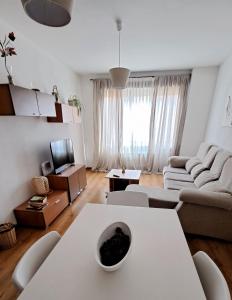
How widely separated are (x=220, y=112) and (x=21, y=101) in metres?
3.46

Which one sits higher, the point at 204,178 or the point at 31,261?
the point at 31,261

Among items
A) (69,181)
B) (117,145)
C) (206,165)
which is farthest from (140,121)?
(69,181)

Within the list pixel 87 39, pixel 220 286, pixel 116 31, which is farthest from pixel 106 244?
pixel 87 39

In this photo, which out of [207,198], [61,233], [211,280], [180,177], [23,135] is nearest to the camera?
[211,280]

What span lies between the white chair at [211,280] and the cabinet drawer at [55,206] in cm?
192

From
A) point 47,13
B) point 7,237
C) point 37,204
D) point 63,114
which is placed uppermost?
point 47,13

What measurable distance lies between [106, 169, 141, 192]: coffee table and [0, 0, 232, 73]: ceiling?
222cm

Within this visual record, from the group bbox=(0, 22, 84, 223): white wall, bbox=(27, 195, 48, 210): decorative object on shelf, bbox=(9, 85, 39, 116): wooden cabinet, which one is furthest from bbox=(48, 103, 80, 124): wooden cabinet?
bbox=(27, 195, 48, 210): decorative object on shelf

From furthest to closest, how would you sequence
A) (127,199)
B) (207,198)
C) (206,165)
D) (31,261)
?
(206,165) → (207,198) → (127,199) → (31,261)

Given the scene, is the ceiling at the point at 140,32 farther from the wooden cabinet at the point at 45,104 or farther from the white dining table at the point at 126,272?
the white dining table at the point at 126,272

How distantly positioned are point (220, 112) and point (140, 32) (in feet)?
7.12

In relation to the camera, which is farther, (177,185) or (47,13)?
(177,185)

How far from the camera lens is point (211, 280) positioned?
0.75 meters

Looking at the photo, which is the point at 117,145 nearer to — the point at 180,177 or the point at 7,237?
the point at 180,177
